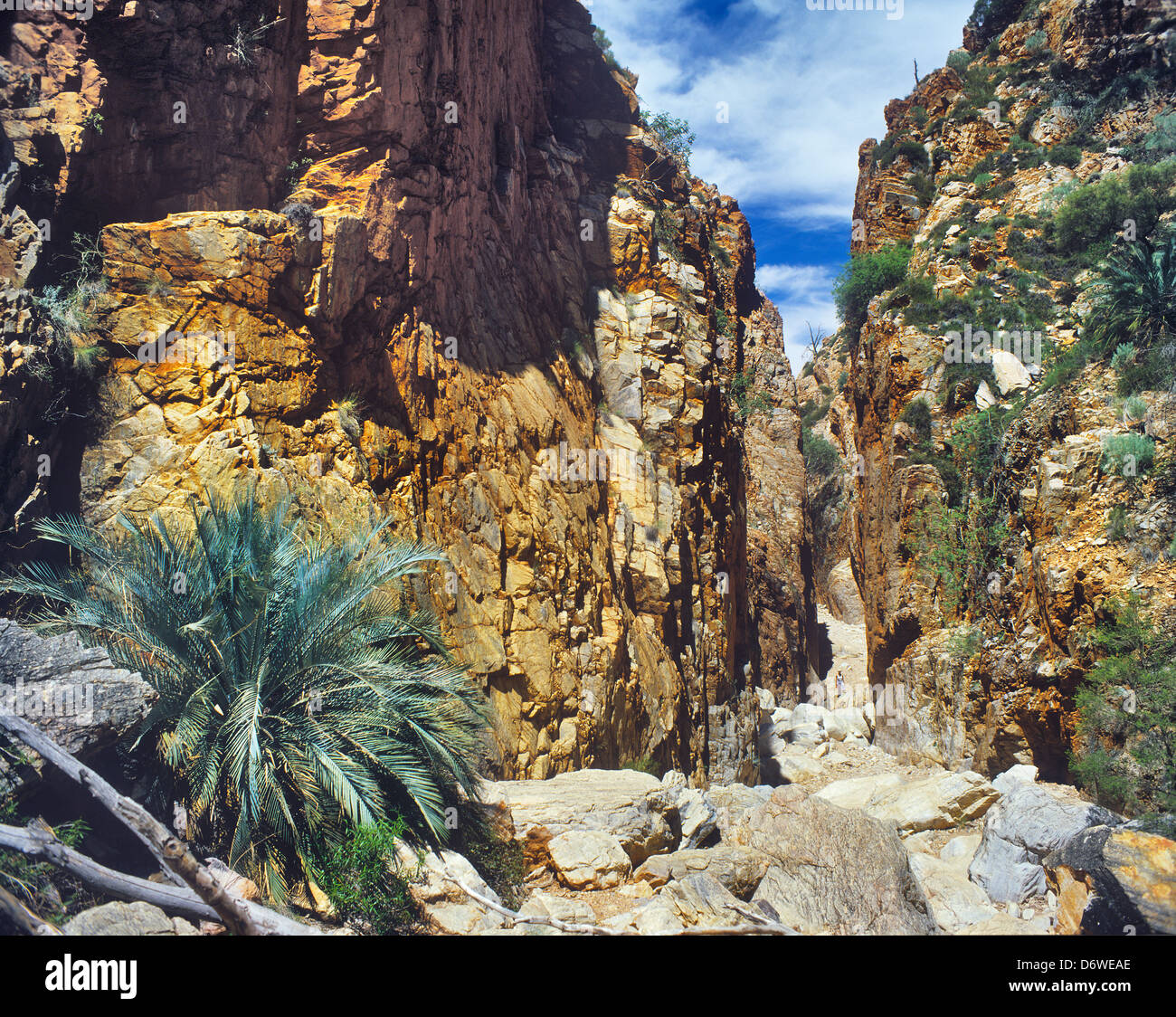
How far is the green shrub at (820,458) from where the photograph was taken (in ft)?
135

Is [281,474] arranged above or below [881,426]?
below

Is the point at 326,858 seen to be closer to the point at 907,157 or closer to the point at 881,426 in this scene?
the point at 881,426

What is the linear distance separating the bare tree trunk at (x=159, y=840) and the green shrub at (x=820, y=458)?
3828 cm

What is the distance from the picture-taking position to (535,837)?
347 inches

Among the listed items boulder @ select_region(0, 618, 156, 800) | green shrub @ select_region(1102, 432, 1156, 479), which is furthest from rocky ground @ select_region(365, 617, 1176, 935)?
green shrub @ select_region(1102, 432, 1156, 479)

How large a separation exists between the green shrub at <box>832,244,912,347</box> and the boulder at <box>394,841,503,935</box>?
28.4 m

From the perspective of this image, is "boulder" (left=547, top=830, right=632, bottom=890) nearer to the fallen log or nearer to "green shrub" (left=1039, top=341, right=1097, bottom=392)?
the fallen log

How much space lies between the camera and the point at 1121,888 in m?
7.18

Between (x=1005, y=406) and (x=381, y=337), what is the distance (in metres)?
19.3

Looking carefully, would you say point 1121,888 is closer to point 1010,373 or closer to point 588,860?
point 588,860

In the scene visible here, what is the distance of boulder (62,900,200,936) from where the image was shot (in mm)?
5285

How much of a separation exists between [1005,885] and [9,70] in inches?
679

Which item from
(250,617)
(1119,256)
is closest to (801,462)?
(1119,256)

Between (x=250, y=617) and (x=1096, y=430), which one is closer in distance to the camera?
(x=250, y=617)
